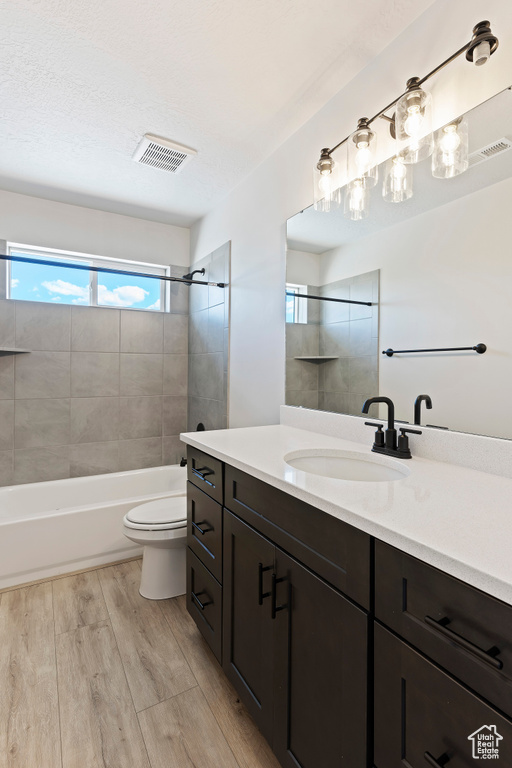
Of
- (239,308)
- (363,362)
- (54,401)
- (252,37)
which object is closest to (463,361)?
(363,362)

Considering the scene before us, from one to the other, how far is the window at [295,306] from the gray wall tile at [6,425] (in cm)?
211

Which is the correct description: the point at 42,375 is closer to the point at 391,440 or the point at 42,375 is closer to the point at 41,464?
the point at 41,464

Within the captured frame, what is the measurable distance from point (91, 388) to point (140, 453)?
0.67 meters

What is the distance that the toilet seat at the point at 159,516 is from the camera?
1.95 metres

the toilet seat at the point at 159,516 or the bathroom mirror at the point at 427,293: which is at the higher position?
the bathroom mirror at the point at 427,293

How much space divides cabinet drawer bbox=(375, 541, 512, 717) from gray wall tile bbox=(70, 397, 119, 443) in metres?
2.73

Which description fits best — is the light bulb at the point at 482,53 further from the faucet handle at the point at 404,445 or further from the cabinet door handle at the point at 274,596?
the cabinet door handle at the point at 274,596

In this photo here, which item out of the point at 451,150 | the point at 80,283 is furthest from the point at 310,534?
the point at 80,283

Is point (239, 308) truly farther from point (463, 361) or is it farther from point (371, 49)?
point (463, 361)

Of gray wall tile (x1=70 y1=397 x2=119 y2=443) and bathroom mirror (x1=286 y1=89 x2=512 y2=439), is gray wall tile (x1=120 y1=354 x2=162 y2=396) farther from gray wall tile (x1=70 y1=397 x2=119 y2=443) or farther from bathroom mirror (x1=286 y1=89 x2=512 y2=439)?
bathroom mirror (x1=286 y1=89 x2=512 y2=439)

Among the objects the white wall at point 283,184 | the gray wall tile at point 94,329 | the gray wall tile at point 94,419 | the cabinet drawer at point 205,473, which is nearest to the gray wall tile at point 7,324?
the gray wall tile at point 94,329

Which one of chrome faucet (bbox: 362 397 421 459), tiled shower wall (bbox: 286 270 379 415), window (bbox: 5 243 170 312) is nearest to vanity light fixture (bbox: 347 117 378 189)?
tiled shower wall (bbox: 286 270 379 415)

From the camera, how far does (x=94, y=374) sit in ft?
9.84

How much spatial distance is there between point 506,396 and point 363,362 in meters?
0.57
